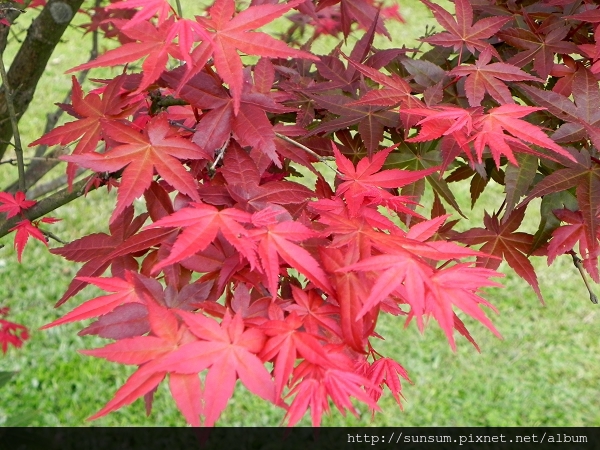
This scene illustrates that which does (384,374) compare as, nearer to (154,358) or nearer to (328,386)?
(328,386)

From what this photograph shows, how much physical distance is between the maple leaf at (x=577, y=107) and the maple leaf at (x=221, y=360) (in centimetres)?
78

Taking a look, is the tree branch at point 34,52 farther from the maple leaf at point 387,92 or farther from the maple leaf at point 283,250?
the maple leaf at point 283,250

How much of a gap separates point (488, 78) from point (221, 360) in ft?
2.62

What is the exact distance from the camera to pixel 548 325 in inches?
155

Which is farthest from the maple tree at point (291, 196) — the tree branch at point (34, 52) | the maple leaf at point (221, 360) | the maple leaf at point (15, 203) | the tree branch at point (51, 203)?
the tree branch at point (34, 52)

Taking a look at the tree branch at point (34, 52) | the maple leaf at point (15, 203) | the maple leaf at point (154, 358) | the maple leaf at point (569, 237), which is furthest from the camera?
the tree branch at point (34, 52)

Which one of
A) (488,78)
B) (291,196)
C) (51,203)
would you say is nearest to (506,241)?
(488,78)

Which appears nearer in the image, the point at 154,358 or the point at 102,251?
the point at 154,358

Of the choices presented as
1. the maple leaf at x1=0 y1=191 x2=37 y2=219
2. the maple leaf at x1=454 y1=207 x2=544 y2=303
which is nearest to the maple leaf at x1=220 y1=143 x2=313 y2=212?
the maple leaf at x1=454 y1=207 x2=544 y2=303

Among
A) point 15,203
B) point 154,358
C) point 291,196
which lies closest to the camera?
point 154,358

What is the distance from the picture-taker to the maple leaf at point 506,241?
58.4 inches

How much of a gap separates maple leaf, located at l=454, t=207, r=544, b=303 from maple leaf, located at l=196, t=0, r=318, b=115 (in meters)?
0.71

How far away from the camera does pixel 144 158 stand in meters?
1.03
